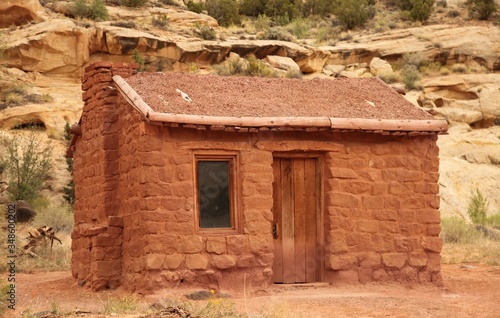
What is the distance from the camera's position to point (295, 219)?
12180 mm

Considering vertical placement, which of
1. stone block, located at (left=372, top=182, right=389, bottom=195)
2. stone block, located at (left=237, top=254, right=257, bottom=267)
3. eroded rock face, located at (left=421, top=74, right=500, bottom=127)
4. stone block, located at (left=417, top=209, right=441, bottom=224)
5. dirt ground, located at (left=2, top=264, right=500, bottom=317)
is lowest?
dirt ground, located at (left=2, top=264, right=500, bottom=317)

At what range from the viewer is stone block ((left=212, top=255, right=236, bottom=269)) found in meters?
11.2

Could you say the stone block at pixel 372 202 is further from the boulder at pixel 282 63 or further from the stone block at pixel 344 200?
the boulder at pixel 282 63

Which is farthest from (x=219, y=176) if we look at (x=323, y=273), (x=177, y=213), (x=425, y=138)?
(x=425, y=138)

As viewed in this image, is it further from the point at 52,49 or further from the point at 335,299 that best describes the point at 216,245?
the point at 52,49

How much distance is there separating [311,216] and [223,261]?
64.8 inches

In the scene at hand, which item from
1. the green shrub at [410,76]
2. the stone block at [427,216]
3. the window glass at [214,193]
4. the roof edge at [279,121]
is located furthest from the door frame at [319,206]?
the green shrub at [410,76]

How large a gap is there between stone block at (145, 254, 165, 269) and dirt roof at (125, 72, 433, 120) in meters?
1.91

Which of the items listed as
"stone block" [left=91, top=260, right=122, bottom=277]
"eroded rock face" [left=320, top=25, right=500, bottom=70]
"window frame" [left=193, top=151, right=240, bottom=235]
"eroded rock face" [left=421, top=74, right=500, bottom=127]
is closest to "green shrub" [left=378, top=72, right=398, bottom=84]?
"eroded rock face" [left=421, top=74, right=500, bottom=127]

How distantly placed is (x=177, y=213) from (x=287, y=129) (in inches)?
74.3

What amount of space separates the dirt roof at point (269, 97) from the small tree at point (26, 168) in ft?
38.6

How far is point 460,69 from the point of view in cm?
3359

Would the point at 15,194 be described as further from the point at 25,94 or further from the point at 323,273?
the point at 323,273

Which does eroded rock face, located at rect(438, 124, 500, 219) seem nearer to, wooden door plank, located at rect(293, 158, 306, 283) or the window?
wooden door plank, located at rect(293, 158, 306, 283)
